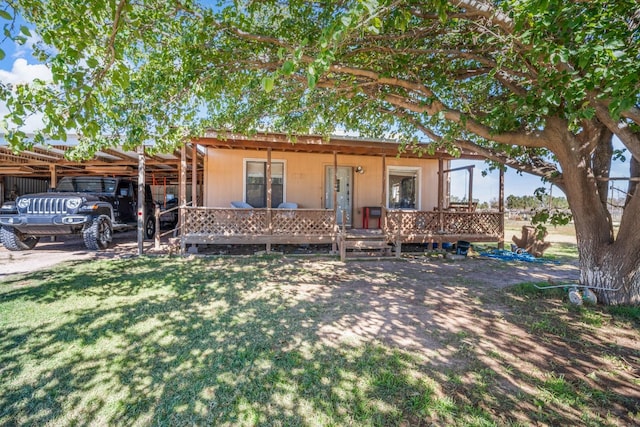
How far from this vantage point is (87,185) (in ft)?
30.1

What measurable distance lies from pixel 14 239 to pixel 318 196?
822 cm

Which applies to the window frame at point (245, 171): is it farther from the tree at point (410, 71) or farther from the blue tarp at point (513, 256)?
the blue tarp at point (513, 256)

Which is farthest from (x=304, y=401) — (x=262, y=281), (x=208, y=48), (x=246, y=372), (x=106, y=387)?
(x=208, y=48)

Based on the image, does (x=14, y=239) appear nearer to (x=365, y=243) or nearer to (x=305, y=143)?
(x=305, y=143)

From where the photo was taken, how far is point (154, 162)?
1051cm

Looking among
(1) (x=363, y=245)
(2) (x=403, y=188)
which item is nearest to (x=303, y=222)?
(1) (x=363, y=245)

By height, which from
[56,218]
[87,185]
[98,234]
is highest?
[87,185]

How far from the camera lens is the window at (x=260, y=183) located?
962 centimetres

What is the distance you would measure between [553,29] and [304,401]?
4.43 m

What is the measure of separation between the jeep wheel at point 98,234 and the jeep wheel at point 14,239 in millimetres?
1432

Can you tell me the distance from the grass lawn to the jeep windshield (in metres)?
4.87

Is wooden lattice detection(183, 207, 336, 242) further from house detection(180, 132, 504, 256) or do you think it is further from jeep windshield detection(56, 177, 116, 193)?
jeep windshield detection(56, 177, 116, 193)

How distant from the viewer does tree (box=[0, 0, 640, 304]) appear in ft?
8.93

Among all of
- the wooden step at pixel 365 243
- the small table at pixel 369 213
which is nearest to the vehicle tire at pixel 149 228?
the wooden step at pixel 365 243
